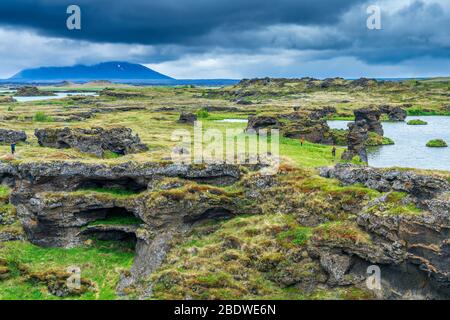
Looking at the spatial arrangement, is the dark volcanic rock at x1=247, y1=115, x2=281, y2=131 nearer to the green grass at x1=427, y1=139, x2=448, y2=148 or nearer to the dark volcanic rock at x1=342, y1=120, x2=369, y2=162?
the dark volcanic rock at x1=342, y1=120, x2=369, y2=162

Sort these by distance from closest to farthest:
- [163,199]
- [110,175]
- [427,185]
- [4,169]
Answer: [427,185] → [163,199] → [110,175] → [4,169]

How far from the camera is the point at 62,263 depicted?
3684cm

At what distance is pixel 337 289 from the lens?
3056 centimetres

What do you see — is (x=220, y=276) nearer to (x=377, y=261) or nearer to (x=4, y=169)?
(x=377, y=261)

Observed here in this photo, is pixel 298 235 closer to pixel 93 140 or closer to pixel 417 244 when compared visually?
pixel 417 244

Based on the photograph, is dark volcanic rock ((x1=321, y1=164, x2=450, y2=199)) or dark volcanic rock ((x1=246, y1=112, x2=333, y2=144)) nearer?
dark volcanic rock ((x1=321, y1=164, x2=450, y2=199))

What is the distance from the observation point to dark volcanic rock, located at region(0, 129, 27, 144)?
230 feet

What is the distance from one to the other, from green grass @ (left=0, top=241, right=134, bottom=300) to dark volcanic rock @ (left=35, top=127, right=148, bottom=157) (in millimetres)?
25856

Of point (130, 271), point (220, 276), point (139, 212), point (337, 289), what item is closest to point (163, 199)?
point (139, 212)

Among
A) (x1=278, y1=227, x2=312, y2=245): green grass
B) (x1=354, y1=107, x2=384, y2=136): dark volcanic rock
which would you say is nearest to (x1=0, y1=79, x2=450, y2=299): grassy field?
(x1=278, y1=227, x2=312, y2=245): green grass

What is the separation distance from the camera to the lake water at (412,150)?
6906cm

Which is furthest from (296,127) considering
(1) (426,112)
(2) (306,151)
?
(1) (426,112)

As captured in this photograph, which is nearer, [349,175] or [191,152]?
[349,175]
